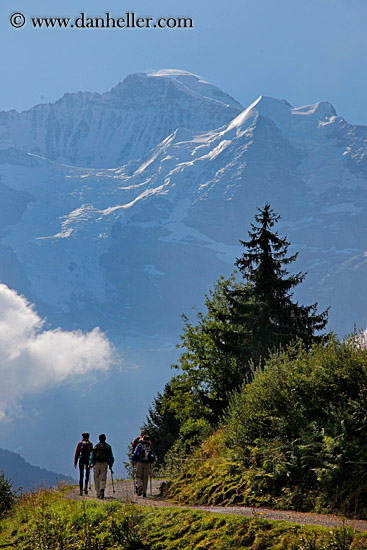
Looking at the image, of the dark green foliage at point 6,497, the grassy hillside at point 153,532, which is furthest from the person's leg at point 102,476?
the dark green foliage at point 6,497

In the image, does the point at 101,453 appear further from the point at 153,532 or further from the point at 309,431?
the point at 309,431

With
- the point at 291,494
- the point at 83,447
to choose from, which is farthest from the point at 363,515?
the point at 83,447

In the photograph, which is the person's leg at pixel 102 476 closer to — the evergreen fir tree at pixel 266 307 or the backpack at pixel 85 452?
the backpack at pixel 85 452

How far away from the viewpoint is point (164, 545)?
29.7ft

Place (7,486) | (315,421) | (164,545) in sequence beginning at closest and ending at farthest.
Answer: (164,545)
(315,421)
(7,486)

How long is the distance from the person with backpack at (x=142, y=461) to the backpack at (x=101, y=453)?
100 cm

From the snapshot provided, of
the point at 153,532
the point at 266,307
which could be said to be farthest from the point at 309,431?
the point at 266,307

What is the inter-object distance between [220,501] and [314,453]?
8.70 ft

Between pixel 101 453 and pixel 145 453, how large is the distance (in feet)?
5.20

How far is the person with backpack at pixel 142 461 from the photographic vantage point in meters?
15.0

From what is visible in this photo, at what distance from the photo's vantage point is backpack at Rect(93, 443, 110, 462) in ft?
51.6

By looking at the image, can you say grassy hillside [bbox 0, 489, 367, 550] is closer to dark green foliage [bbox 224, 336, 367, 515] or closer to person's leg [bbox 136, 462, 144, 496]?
dark green foliage [bbox 224, 336, 367, 515]

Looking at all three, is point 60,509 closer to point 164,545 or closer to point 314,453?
point 164,545

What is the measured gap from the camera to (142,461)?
49.4 ft
